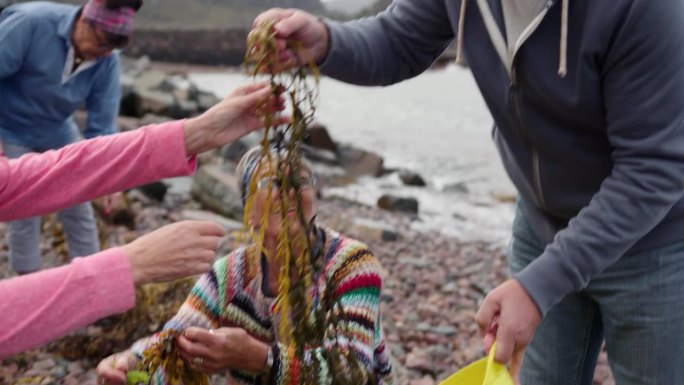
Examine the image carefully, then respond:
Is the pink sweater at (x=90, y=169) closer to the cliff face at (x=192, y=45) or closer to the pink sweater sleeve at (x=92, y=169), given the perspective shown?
the pink sweater sleeve at (x=92, y=169)

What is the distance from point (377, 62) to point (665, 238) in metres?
0.95

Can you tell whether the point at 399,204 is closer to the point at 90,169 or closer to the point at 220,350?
the point at 90,169

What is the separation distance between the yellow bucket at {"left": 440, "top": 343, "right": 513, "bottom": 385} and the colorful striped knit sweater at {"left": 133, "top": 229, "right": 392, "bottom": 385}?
475mm

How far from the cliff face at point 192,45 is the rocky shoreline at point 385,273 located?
28.4 meters

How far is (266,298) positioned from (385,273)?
14.1 feet

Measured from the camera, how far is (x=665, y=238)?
2135 millimetres

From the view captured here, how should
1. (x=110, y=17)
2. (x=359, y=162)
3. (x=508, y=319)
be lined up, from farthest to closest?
(x=359, y=162)
(x=110, y=17)
(x=508, y=319)

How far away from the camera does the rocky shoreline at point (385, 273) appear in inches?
165

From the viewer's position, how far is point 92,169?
2.50 meters

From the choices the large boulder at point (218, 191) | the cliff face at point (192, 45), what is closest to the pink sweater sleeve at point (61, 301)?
the large boulder at point (218, 191)

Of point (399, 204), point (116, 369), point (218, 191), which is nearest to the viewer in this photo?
point (116, 369)

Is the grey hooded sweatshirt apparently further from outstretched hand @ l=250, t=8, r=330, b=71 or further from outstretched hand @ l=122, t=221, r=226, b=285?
outstretched hand @ l=122, t=221, r=226, b=285

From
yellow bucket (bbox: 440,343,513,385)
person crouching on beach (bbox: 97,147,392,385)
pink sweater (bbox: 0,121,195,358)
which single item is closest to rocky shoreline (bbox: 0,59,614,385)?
person crouching on beach (bbox: 97,147,392,385)

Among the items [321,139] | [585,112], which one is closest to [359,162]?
[321,139]
